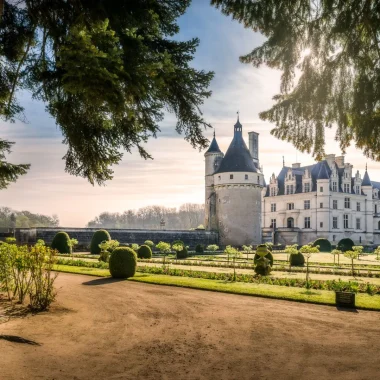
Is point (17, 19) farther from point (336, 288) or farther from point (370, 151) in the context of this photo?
point (336, 288)

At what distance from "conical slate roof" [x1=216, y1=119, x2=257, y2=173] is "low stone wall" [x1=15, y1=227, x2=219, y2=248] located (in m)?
7.14

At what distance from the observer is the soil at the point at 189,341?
5414 mm

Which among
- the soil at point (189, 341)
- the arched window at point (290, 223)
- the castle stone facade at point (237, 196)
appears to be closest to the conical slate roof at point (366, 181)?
the arched window at point (290, 223)

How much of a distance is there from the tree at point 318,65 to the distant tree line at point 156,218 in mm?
94520

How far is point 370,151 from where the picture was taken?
5656 millimetres

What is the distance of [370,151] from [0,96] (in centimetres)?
696

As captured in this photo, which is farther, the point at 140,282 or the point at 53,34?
the point at 140,282

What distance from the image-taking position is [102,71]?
459 centimetres

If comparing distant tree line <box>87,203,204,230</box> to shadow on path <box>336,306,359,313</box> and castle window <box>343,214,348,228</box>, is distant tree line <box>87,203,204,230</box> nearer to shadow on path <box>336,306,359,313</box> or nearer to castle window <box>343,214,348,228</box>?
castle window <box>343,214,348,228</box>

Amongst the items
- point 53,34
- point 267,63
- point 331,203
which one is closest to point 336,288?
point 267,63

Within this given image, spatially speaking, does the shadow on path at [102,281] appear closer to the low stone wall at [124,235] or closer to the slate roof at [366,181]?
the low stone wall at [124,235]

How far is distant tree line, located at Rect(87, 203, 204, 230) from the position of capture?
10598 cm

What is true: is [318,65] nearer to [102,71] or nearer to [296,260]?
[102,71]

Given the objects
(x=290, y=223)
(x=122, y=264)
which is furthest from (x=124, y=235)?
(x=290, y=223)
